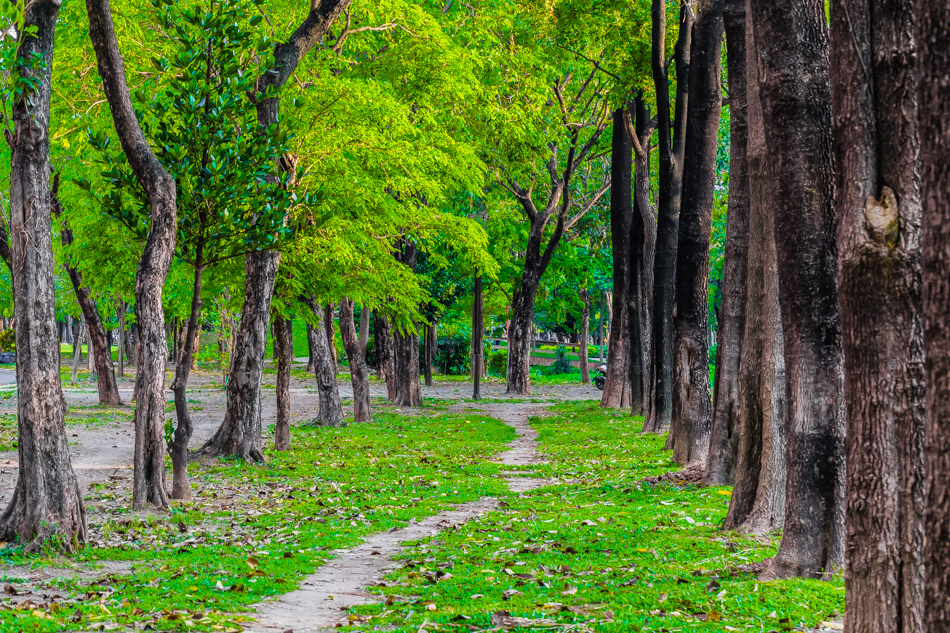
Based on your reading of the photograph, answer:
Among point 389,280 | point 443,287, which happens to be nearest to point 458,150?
point 389,280

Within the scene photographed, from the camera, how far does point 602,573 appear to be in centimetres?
755

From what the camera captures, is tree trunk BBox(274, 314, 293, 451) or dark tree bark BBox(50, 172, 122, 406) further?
dark tree bark BBox(50, 172, 122, 406)

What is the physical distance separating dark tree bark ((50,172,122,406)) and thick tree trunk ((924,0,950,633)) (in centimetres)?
2584

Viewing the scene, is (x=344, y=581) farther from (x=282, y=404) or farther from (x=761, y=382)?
(x=282, y=404)

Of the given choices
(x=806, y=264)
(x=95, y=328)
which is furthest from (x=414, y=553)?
(x=95, y=328)

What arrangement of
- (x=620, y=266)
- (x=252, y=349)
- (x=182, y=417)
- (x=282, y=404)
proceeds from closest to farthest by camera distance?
(x=182, y=417) < (x=252, y=349) < (x=282, y=404) < (x=620, y=266)

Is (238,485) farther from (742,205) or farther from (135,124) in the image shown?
(742,205)

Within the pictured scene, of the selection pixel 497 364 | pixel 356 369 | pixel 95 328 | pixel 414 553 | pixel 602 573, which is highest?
pixel 95 328

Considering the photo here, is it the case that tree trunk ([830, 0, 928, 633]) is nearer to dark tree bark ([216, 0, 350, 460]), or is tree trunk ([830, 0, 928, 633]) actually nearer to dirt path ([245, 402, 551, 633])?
dirt path ([245, 402, 551, 633])

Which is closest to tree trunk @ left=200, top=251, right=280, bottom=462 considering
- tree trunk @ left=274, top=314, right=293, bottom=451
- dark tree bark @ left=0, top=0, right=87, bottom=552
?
tree trunk @ left=274, top=314, right=293, bottom=451

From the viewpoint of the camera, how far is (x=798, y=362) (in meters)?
6.80

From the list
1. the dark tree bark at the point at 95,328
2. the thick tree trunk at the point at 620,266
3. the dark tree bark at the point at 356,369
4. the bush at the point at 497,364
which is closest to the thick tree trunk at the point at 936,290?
the thick tree trunk at the point at 620,266

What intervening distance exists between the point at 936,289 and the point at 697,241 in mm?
11068

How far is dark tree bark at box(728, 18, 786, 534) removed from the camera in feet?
28.8
